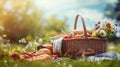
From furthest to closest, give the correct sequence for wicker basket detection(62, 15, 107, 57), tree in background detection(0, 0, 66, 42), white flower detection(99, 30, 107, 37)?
tree in background detection(0, 0, 66, 42)
white flower detection(99, 30, 107, 37)
wicker basket detection(62, 15, 107, 57)

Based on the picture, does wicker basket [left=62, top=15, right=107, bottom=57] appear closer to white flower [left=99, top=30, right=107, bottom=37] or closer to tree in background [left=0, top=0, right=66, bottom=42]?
white flower [left=99, top=30, right=107, bottom=37]

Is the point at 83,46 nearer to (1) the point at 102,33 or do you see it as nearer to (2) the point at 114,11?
(1) the point at 102,33

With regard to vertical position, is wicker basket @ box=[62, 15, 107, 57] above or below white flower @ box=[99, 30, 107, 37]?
below

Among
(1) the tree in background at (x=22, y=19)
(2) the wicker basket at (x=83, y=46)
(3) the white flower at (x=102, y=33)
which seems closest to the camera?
(2) the wicker basket at (x=83, y=46)

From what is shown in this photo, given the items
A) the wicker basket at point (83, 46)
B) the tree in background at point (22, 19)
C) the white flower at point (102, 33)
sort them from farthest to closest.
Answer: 1. the tree in background at point (22, 19)
2. the white flower at point (102, 33)
3. the wicker basket at point (83, 46)

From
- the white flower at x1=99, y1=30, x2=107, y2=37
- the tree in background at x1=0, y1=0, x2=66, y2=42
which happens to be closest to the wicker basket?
the white flower at x1=99, y1=30, x2=107, y2=37

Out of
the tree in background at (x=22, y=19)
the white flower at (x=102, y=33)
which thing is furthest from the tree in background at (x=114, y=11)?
the white flower at (x=102, y=33)

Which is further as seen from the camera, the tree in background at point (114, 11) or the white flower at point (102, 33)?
the tree in background at point (114, 11)

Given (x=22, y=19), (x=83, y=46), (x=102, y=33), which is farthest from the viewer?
(x=22, y=19)

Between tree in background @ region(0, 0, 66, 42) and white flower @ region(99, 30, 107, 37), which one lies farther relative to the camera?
tree in background @ region(0, 0, 66, 42)

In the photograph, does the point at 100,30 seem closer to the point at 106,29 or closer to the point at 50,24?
the point at 106,29

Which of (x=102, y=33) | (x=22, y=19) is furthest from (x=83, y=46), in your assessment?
(x=22, y=19)

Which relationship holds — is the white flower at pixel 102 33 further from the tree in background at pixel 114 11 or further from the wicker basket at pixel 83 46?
the tree in background at pixel 114 11

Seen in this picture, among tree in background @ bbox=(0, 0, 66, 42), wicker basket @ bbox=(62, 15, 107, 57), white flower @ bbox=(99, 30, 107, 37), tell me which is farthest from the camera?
tree in background @ bbox=(0, 0, 66, 42)
